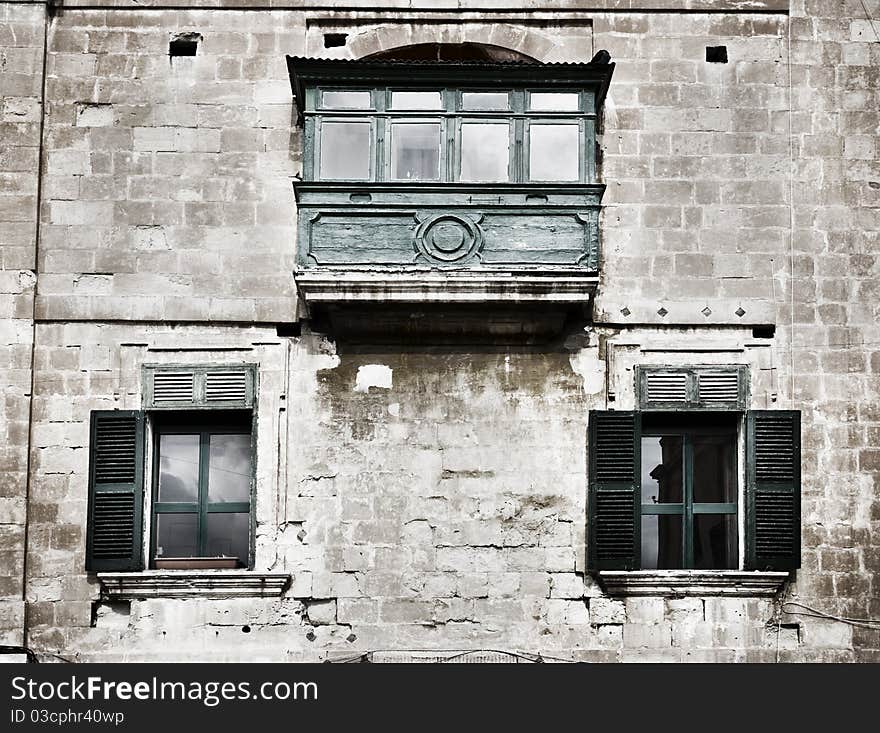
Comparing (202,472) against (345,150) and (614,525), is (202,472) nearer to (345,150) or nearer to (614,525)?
(345,150)

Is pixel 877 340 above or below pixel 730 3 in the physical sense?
below

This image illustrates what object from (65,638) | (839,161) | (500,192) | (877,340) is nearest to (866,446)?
(877,340)

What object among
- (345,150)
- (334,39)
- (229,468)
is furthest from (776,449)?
(334,39)

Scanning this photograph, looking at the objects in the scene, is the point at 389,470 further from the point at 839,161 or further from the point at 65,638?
the point at 839,161

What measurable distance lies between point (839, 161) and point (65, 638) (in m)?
9.27

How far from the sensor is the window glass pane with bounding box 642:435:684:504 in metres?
18.6

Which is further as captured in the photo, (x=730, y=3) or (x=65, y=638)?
(x=730, y=3)

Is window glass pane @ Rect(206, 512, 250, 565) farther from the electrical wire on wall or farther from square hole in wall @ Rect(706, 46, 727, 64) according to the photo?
square hole in wall @ Rect(706, 46, 727, 64)

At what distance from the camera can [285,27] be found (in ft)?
63.1

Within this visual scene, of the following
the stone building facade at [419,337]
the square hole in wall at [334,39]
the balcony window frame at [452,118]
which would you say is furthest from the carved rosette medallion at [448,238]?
the square hole in wall at [334,39]

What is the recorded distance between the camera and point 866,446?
18453mm

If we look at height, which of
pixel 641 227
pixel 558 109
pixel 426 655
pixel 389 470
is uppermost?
pixel 558 109

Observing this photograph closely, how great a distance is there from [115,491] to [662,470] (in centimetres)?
556

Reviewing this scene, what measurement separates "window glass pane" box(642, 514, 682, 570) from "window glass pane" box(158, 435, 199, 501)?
4.60 meters
